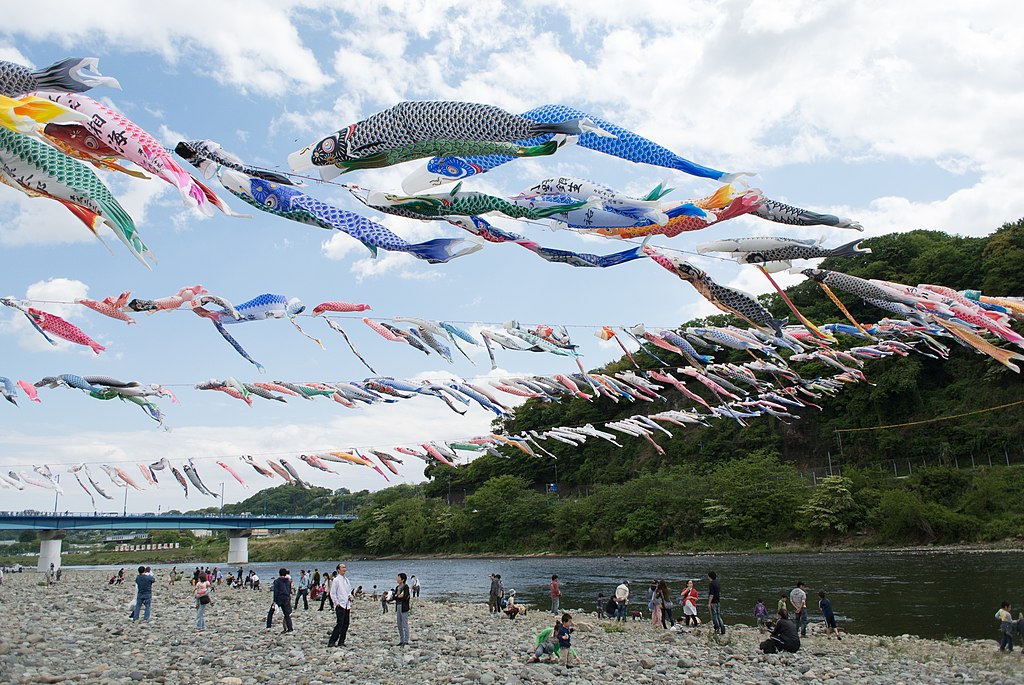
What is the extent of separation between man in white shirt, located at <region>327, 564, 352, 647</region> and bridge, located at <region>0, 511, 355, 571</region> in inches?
2031

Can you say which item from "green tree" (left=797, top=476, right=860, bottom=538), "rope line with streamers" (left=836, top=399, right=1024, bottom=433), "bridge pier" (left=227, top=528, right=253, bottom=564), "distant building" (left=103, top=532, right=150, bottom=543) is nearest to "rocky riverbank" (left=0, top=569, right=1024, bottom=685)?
"green tree" (left=797, top=476, right=860, bottom=538)

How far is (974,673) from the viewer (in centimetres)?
1023

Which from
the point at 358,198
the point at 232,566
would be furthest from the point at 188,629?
the point at 232,566

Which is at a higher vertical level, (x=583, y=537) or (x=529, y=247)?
(x=529, y=247)

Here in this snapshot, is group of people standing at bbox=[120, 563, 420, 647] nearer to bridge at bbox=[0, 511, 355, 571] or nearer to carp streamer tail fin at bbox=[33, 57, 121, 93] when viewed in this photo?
carp streamer tail fin at bbox=[33, 57, 121, 93]

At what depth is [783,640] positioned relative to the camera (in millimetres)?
11320

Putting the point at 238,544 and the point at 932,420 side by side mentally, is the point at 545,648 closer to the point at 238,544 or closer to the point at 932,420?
the point at 932,420

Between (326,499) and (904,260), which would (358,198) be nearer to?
(904,260)

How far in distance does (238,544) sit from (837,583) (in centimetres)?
5709

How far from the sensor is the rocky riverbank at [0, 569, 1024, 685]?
912 cm

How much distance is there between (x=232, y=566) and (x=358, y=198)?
222 ft

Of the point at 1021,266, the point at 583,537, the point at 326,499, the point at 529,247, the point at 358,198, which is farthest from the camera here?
the point at 326,499

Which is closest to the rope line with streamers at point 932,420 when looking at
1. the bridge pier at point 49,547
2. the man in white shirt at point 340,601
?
the man in white shirt at point 340,601

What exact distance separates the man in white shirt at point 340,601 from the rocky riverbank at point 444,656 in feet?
0.84
